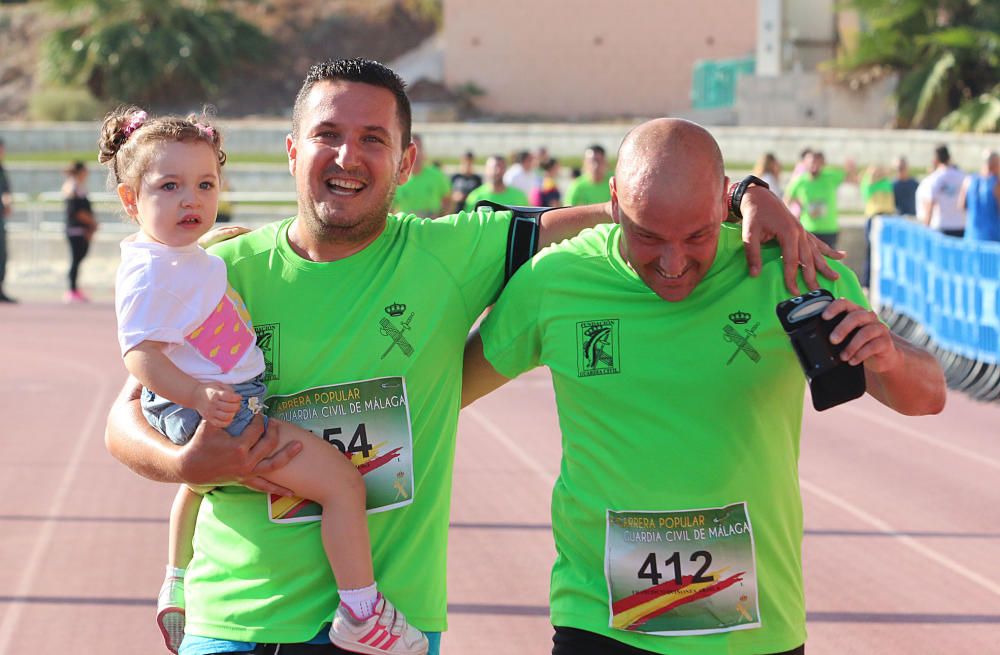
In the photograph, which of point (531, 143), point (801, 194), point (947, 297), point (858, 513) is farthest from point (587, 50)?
point (858, 513)

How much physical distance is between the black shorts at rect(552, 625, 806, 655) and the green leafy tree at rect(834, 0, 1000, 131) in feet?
101

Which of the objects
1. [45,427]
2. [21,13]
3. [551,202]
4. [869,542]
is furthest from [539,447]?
[21,13]

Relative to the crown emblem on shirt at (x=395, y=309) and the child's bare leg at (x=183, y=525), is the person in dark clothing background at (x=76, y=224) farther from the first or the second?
the crown emblem on shirt at (x=395, y=309)

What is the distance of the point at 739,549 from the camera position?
322 cm

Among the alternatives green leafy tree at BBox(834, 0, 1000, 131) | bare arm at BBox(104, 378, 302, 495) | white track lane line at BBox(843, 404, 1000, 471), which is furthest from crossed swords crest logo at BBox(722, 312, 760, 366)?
green leafy tree at BBox(834, 0, 1000, 131)

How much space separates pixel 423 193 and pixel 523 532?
37.8ft

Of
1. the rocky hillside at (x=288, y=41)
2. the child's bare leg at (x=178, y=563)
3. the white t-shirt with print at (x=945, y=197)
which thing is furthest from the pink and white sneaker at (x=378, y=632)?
the rocky hillside at (x=288, y=41)

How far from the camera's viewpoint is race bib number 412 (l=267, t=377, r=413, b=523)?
132 inches

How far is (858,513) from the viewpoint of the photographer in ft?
28.3

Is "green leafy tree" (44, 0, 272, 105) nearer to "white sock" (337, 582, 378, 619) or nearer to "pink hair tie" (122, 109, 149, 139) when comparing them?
"pink hair tie" (122, 109, 149, 139)

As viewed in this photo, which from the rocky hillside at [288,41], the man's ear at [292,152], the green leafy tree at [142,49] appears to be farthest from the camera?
the rocky hillside at [288,41]

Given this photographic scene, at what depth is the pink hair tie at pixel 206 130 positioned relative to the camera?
3449mm

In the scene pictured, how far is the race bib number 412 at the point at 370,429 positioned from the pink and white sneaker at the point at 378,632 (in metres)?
0.25

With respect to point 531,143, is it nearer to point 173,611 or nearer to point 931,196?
point 931,196
